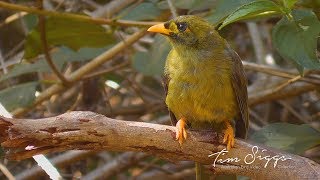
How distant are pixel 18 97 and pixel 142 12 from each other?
785mm

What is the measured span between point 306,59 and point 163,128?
0.59 m

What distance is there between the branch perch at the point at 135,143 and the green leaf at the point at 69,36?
3.88 feet

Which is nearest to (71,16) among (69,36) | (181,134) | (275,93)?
(69,36)

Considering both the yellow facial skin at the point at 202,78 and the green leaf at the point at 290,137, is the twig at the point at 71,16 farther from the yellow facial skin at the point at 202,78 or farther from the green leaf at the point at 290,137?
the green leaf at the point at 290,137

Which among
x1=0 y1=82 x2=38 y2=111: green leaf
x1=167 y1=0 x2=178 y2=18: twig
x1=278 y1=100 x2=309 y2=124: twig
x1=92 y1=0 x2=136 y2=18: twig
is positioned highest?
x1=167 y1=0 x2=178 y2=18: twig

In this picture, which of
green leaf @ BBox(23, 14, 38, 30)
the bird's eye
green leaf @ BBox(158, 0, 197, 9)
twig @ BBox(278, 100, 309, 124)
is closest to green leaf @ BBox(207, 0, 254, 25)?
the bird's eye

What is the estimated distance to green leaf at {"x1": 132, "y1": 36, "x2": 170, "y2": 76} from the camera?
3613 millimetres

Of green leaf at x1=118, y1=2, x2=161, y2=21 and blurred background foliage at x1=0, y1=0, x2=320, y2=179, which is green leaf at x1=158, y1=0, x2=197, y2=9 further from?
green leaf at x1=118, y1=2, x2=161, y2=21

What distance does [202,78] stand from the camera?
2.95 m

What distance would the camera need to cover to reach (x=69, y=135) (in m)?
2.27

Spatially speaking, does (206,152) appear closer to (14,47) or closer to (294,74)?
(294,74)

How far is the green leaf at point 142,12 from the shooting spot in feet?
11.4

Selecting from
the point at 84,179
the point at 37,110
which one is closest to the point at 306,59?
the point at 84,179

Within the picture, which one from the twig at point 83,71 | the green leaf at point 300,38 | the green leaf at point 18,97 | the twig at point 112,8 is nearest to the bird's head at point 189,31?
the green leaf at point 300,38
